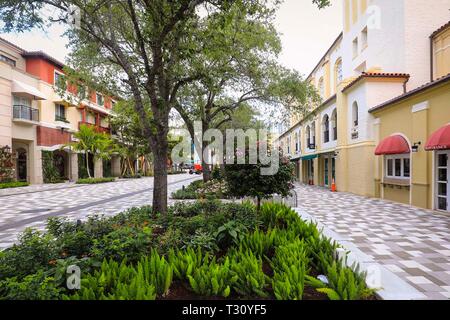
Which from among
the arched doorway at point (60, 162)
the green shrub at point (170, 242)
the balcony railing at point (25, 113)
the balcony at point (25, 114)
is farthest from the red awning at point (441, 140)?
the arched doorway at point (60, 162)

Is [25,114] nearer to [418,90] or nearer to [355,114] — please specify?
[355,114]

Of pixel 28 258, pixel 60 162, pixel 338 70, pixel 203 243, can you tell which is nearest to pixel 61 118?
pixel 60 162

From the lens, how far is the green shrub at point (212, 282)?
2.96 meters

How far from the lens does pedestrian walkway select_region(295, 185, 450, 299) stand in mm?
4242

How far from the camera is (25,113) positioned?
70.0 ft

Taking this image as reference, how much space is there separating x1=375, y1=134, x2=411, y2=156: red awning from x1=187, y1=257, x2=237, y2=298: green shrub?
11017 millimetres

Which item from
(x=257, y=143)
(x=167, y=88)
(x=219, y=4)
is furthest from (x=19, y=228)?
(x=219, y=4)

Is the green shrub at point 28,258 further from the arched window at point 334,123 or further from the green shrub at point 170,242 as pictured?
the arched window at point 334,123

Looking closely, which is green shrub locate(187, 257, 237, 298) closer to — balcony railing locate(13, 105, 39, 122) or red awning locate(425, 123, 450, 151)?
red awning locate(425, 123, 450, 151)

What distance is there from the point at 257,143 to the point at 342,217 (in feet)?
15.0

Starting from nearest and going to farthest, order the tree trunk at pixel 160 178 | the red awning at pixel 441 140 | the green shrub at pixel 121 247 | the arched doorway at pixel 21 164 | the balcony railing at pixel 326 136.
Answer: the green shrub at pixel 121 247 → the tree trunk at pixel 160 178 → the red awning at pixel 441 140 → the balcony railing at pixel 326 136 → the arched doorway at pixel 21 164

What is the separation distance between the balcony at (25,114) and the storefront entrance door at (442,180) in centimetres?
2697
